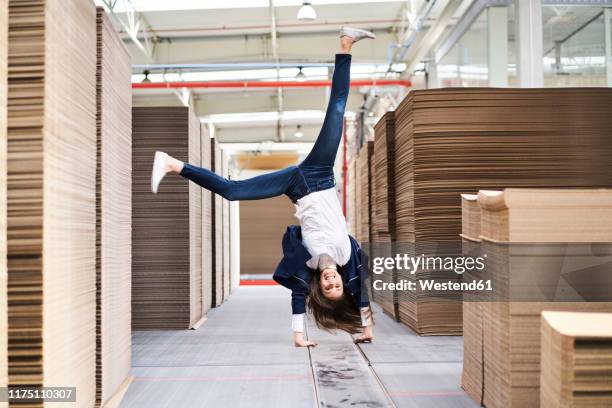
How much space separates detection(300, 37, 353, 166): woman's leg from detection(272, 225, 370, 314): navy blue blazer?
56 cm

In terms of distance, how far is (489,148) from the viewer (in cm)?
456

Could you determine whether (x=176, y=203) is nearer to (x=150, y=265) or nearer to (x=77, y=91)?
(x=150, y=265)

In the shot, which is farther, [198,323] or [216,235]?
[216,235]

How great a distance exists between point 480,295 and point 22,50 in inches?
82.1

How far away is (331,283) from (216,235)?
305 cm

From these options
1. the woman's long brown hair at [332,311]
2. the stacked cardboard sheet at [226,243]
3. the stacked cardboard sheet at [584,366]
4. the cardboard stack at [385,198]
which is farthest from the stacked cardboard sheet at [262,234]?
the stacked cardboard sheet at [584,366]

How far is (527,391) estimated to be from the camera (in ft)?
8.05

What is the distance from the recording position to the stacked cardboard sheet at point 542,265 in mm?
2416

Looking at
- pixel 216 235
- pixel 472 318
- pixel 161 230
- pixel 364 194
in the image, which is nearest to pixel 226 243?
pixel 216 235

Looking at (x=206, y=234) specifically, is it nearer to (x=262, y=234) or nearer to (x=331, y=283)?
(x=331, y=283)

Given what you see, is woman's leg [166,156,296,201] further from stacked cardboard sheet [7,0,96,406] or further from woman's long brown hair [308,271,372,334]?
stacked cardboard sheet [7,0,96,406]

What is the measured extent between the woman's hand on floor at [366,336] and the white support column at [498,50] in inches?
135

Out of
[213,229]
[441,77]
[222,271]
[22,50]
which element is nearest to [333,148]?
[22,50]

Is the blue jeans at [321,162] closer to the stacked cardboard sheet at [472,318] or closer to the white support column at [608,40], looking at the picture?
the stacked cardboard sheet at [472,318]
